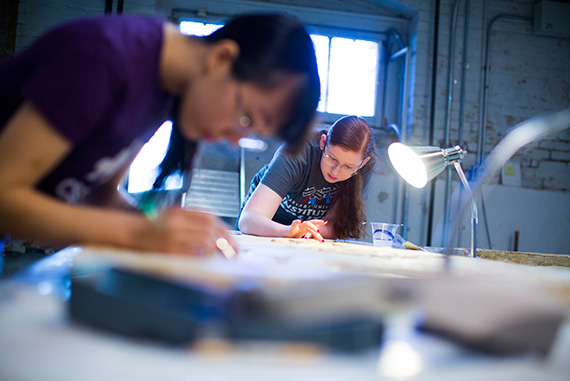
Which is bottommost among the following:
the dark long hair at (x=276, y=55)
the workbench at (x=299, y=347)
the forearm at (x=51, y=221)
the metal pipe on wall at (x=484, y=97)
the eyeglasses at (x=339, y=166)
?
the workbench at (x=299, y=347)

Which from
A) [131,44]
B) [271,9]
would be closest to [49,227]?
[131,44]

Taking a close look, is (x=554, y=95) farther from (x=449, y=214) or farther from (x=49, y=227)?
(x=49, y=227)

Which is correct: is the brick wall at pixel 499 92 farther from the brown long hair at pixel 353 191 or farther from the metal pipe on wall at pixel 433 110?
the brown long hair at pixel 353 191

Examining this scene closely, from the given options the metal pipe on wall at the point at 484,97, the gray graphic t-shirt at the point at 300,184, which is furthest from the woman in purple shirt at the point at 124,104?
the metal pipe on wall at the point at 484,97

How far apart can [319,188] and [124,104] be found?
1.58m

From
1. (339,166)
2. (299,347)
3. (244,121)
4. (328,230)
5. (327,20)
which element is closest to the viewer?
(299,347)

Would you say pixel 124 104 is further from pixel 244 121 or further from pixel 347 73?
pixel 347 73

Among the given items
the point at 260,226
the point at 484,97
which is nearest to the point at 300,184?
the point at 260,226

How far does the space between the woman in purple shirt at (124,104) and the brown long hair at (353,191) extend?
1.18 m

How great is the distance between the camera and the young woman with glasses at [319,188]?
6.91 ft

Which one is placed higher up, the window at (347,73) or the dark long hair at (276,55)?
the window at (347,73)

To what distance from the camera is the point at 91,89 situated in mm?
711

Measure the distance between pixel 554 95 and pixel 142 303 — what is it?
16.3 ft

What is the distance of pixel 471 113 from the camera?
429cm
